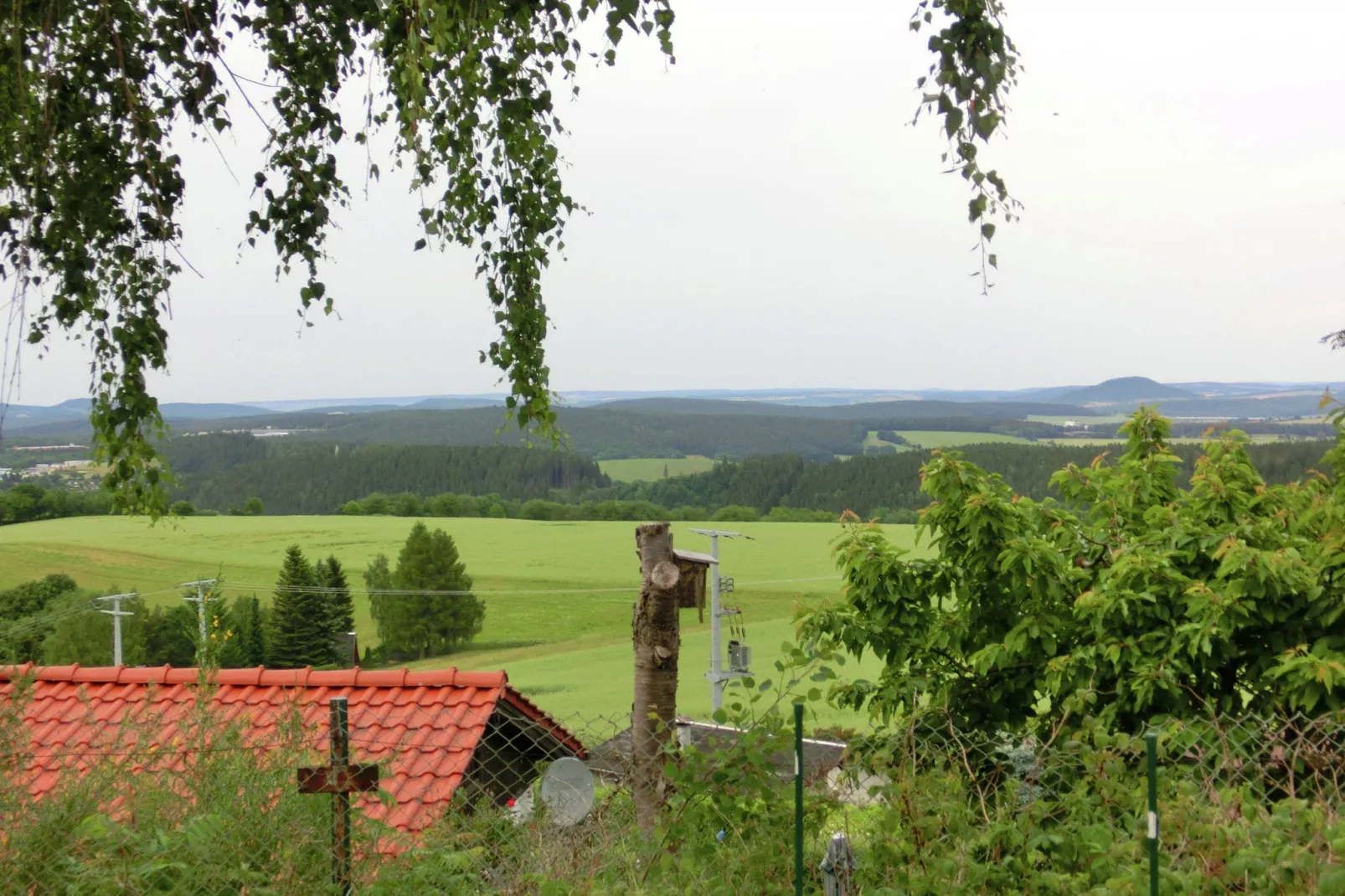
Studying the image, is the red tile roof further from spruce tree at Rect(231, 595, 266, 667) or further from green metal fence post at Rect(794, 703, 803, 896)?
spruce tree at Rect(231, 595, 266, 667)

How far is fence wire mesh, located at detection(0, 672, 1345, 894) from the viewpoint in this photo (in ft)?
8.27

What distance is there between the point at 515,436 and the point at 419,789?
1758 mm

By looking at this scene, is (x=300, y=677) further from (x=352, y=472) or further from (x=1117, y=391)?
(x=1117, y=391)

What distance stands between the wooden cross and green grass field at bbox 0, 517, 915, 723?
27241 millimetres

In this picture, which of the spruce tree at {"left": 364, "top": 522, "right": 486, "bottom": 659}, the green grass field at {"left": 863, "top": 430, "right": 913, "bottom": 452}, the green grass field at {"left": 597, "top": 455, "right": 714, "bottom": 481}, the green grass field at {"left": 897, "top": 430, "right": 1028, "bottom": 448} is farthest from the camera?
the green grass field at {"left": 863, "top": 430, "right": 913, "bottom": 452}

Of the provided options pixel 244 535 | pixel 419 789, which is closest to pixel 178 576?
pixel 244 535

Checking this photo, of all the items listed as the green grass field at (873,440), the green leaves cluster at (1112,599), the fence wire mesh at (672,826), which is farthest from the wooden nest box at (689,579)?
the green grass field at (873,440)

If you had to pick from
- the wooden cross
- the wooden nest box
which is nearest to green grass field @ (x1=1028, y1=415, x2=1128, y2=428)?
the wooden nest box

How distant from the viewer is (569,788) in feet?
11.1

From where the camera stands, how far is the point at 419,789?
15.5ft

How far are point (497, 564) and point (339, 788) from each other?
1497 inches

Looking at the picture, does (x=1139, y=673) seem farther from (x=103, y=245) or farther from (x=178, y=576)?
(x=178, y=576)

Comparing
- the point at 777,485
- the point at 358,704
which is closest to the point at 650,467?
the point at 777,485

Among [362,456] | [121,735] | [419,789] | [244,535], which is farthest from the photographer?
[362,456]
